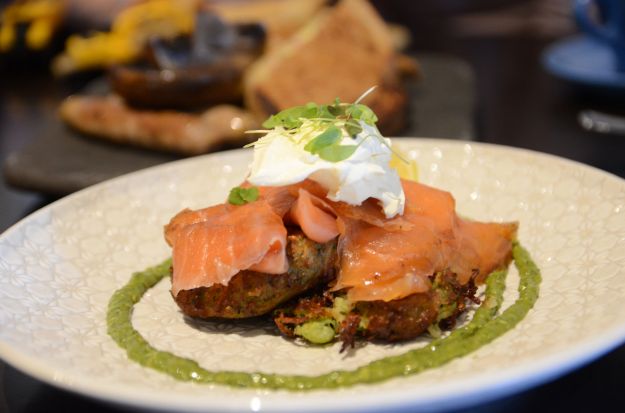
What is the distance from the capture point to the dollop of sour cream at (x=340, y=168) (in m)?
1.99

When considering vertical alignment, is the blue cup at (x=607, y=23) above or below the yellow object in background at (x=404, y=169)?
below

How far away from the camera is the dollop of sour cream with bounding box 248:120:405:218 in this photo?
199cm

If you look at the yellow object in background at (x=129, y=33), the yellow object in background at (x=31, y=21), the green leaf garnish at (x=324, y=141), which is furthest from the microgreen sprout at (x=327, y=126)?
the yellow object in background at (x=31, y=21)

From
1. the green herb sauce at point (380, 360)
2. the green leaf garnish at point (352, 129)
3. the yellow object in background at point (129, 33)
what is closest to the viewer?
the green herb sauce at point (380, 360)

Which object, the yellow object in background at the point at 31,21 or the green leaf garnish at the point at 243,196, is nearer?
the green leaf garnish at the point at 243,196

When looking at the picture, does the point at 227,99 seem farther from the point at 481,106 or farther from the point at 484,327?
the point at 484,327

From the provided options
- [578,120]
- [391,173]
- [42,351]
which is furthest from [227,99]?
[42,351]

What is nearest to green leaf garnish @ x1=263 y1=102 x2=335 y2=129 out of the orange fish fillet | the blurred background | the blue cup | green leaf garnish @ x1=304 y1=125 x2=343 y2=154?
green leaf garnish @ x1=304 y1=125 x2=343 y2=154

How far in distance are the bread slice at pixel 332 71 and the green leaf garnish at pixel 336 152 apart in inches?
77.4

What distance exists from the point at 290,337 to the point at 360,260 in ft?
0.95

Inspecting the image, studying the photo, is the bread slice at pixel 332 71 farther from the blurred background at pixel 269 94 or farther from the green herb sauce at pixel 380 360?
the green herb sauce at pixel 380 360

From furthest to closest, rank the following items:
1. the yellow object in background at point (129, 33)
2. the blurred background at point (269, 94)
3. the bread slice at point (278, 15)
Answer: the yellow object in background at point (129, 33)
the bread slice at point (278, 15)
the blurred background at point (269, 94)

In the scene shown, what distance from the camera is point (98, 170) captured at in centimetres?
389

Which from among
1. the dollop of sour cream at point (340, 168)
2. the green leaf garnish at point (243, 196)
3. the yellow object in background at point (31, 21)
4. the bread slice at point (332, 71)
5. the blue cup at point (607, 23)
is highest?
the dollop of sour cream at point (340, 168)
